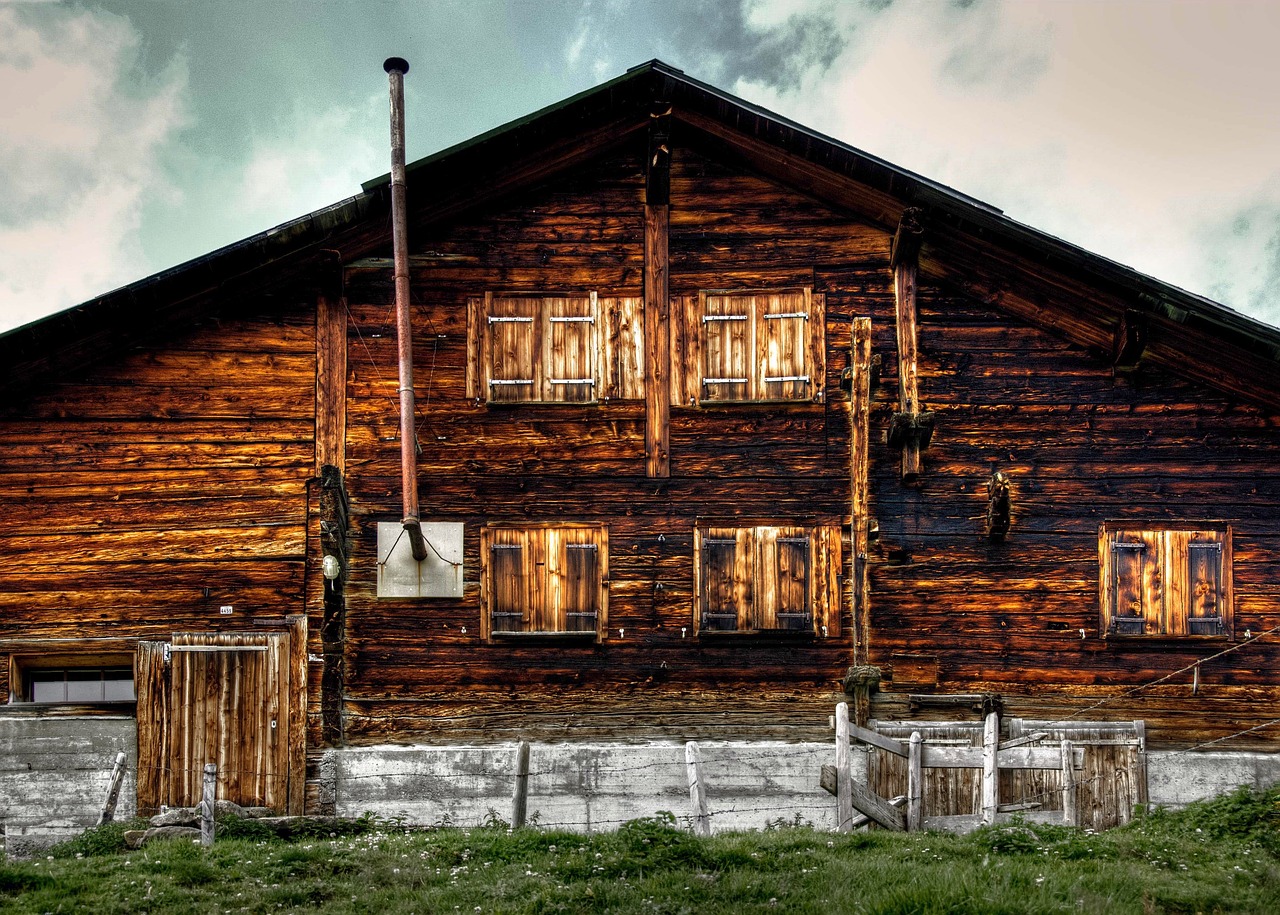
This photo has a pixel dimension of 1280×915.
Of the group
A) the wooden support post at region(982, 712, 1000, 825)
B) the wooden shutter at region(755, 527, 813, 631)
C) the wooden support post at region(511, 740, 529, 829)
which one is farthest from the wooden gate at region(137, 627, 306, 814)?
the wooden support post at region(982, 712, 1000, 825)

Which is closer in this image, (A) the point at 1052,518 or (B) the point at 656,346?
(A) the point at 1052,518

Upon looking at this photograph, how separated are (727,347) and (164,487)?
23.0ft

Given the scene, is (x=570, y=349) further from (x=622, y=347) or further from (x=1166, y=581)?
(x=1166, y=581)

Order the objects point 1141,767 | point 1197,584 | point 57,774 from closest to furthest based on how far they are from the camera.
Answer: point 57,774 → point 1141,767 → point 1197,584

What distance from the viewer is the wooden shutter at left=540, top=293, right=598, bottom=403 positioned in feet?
41.5

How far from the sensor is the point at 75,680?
12336 mm

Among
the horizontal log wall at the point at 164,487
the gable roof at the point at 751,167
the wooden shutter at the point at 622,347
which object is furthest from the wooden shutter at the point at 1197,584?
the horizontal log wall at the point at 164,487

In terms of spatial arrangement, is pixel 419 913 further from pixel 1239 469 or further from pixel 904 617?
pixel 1239 469

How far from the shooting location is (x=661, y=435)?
12617 millimetres

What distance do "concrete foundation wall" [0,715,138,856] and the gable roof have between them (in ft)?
13.5

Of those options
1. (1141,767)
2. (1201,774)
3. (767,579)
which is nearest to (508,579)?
(767,579)

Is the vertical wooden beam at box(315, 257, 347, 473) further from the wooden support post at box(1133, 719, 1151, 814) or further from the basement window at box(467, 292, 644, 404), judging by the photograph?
the wooden support post at box(1133, 719, 1151, 814)

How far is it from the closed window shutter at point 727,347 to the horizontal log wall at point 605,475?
0.74 feet

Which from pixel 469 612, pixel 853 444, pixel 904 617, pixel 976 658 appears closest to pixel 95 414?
pixel 469 612
